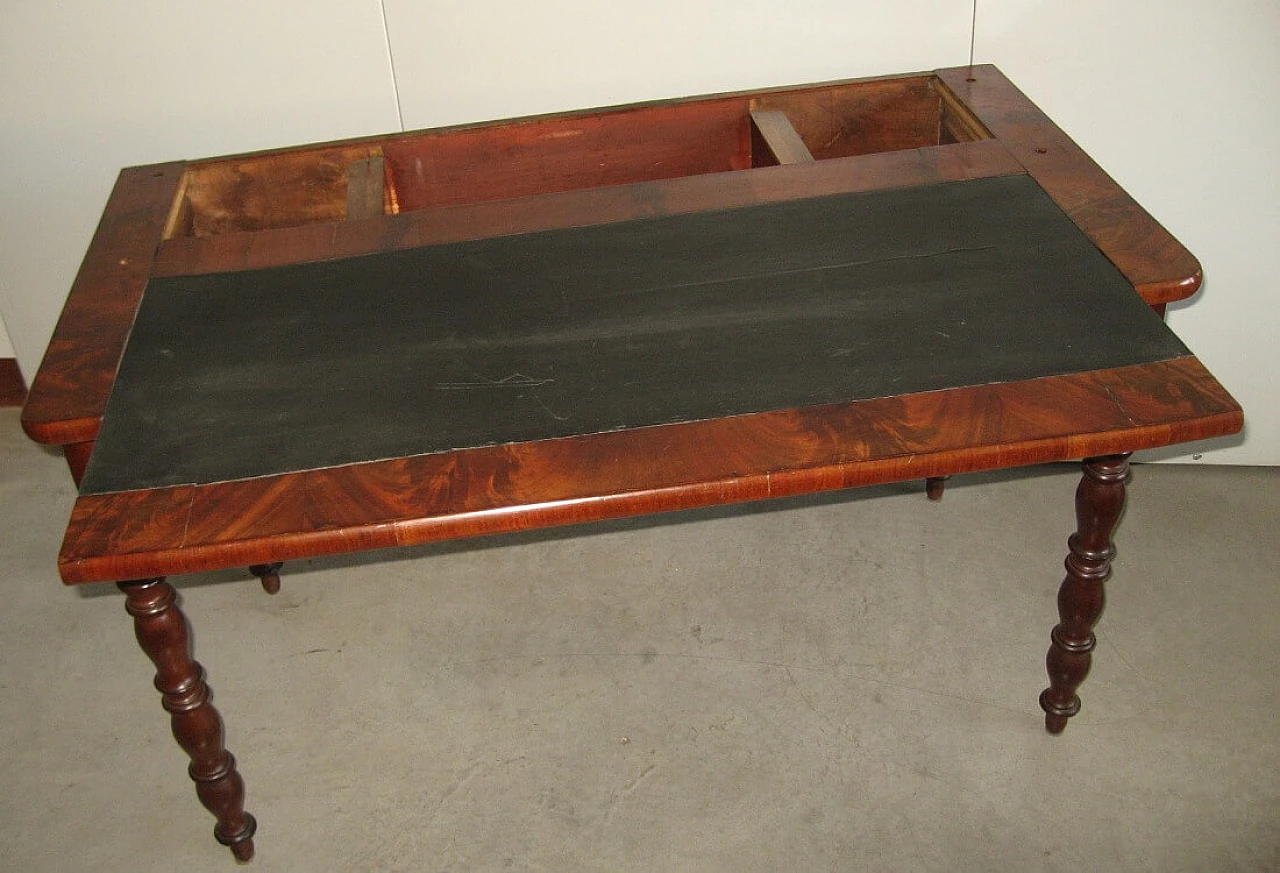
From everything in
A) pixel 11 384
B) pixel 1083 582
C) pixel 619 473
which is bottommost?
pixel 11 384

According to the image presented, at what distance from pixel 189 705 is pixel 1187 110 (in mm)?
2180

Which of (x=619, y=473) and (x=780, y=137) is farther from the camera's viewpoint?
(x=780, y=137)

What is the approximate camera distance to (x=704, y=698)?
246 cm

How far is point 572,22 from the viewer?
8.77 ft

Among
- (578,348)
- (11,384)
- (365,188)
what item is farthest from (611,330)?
(11,384)

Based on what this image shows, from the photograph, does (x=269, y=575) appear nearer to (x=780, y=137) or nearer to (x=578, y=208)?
(x=578, y=208)

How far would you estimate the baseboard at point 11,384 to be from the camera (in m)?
3.24

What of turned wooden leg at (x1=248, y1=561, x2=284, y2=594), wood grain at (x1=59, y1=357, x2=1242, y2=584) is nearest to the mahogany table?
wood grain at (x1=59, y1=357, x2=1242, y2=584)

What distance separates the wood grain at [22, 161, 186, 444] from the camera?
1853mm

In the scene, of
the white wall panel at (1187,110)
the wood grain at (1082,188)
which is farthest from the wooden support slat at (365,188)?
the white wall panel at (1187,110)

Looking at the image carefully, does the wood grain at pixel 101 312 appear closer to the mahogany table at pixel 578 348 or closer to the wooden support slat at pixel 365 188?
the mahogany table at pixel 578 348

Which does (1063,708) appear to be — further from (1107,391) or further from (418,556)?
(418,556)

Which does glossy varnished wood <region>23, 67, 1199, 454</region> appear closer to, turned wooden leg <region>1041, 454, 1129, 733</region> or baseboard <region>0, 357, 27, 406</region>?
turned wooden leg <region>1041, 454, 1129, 733</region>

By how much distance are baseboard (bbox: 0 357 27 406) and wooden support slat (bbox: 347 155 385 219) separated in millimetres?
1288
